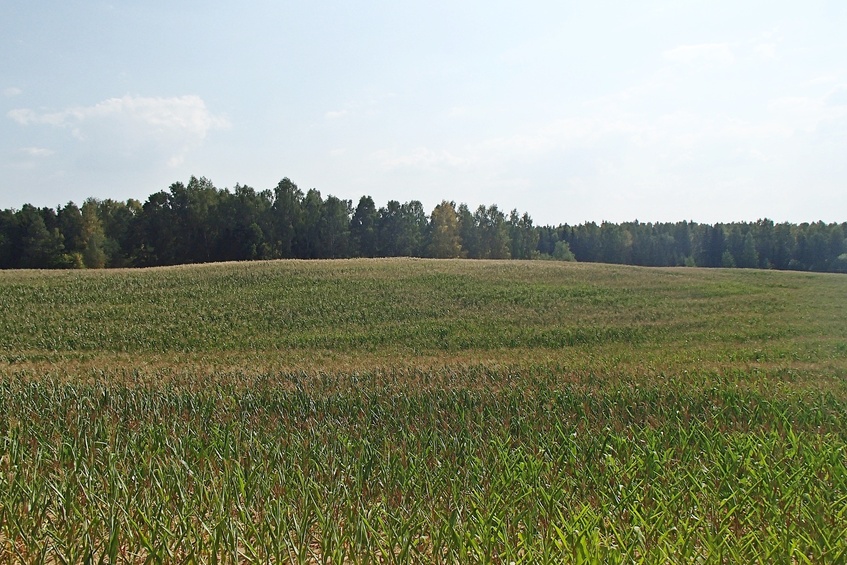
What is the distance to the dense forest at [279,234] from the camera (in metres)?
66.4

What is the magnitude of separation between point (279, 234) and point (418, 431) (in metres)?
68.7

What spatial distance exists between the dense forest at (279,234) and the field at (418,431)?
39252 mm

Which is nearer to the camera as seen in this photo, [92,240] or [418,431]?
[418,431]

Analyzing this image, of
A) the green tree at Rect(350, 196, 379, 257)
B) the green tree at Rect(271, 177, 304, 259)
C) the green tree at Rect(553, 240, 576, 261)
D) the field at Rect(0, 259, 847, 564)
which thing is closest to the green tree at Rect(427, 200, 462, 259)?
the green tree at Rect(350, 196, 379, 257)

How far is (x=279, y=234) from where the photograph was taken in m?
74.4

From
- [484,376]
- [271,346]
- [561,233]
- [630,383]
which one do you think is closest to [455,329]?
[271,346]

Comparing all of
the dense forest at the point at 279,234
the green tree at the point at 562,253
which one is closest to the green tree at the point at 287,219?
the dense forest at the point at 279,234

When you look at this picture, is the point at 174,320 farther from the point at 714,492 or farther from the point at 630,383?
the point at 714,492

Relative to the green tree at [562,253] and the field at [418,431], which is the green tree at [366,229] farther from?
the field at [418,431]

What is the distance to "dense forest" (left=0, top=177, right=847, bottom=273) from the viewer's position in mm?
66375

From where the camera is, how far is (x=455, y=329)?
2573cm

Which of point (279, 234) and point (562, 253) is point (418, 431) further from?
point (562, 253)

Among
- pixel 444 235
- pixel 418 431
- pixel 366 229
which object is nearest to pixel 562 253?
pixel 444 235

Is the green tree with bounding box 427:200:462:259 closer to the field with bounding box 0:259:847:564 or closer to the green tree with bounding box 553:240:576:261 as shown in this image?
the green tree with bounding box 553:240:576:261
